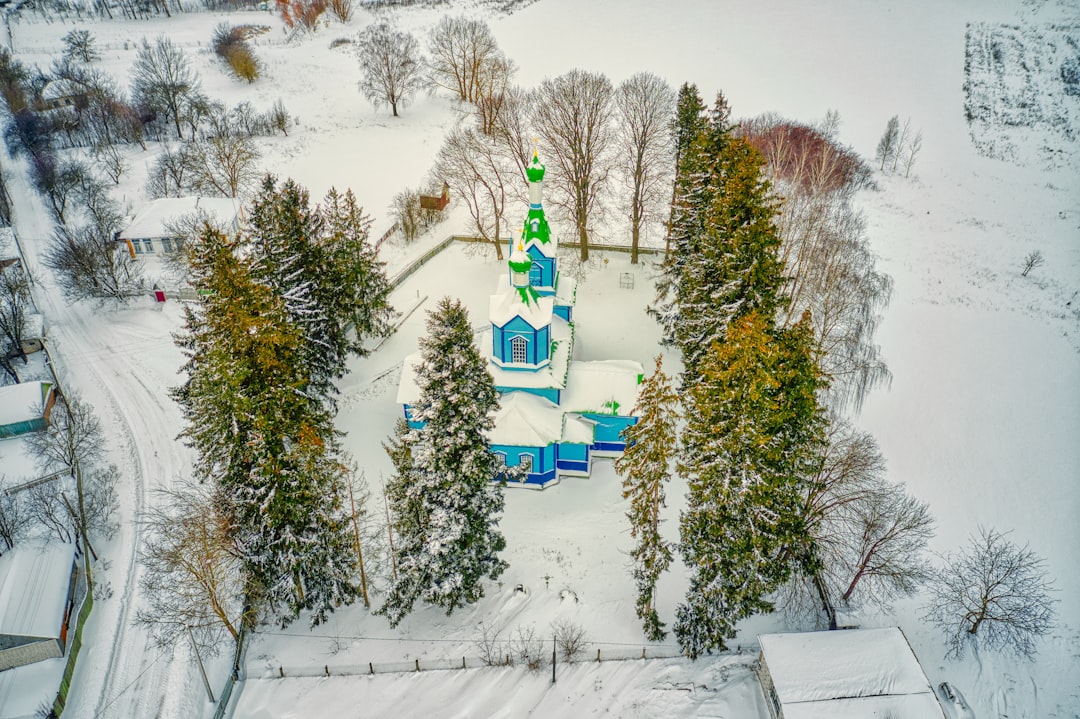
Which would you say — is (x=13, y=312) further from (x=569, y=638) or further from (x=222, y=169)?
(x=569, y=638)

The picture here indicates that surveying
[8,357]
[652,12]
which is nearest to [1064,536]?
[8,357]

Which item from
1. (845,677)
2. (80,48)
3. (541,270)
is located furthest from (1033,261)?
(80,48)

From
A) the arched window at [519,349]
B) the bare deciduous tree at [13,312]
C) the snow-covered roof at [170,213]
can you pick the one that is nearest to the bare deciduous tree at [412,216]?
the snow-covered roof at [170,213]

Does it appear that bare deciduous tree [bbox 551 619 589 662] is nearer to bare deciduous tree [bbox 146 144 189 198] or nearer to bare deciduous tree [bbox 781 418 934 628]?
bare deciduous tree [bbox 781 418 934 628]

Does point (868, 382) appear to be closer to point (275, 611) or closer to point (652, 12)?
point (275, 611)

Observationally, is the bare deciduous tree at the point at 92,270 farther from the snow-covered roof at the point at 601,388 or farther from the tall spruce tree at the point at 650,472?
the tall spruce tree at the point at 650,472
